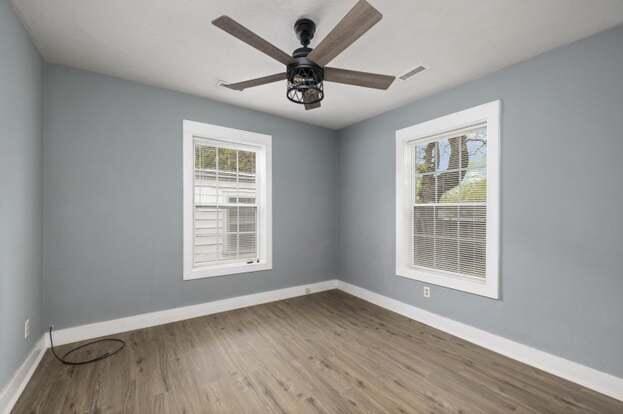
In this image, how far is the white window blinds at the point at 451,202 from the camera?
2816 mm

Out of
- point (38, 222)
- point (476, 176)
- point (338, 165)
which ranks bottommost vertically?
point (38, 222)

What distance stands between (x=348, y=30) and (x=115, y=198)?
2.76 metres

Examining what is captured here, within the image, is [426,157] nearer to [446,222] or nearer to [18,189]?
[446,222]

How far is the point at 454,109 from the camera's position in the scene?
2957 mm

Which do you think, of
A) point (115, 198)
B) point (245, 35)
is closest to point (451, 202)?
point (245, 35)

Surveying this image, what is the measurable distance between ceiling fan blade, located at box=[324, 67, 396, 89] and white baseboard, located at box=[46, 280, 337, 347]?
291 cm

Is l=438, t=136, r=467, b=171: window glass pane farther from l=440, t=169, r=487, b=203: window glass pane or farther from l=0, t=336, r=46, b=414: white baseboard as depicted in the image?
l=0, t=336, r=46, b=414: white baseboard

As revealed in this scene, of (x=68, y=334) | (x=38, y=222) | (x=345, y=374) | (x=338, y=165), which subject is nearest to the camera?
(x=345, y=374)

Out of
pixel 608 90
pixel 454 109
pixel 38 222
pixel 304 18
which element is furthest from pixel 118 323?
pixel 608 90

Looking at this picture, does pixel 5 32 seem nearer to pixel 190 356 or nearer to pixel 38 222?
pixel 38 222

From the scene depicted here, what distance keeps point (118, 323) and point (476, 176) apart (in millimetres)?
4043

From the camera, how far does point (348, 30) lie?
1518mm

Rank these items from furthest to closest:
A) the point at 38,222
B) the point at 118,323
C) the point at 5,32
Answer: the point at 118,323, the point at 38,222, the point at 5,32

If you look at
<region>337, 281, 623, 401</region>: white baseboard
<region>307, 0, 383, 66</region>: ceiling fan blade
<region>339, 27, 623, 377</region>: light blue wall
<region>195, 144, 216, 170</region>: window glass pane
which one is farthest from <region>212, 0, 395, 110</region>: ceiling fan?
<region>337, 281, 623, 401</region>: white baseboard
